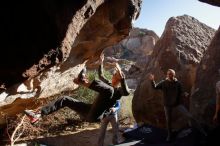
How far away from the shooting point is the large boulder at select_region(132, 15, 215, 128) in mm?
11797

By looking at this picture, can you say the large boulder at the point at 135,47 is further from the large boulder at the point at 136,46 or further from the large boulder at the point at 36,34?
the large boulder at the point at 36,34

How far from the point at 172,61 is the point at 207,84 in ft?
8.43

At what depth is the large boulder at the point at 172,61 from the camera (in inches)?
464

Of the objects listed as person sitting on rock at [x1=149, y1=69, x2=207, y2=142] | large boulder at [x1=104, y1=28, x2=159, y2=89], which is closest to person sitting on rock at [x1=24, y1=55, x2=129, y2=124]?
person sitting on rock at [x1=149, y1=69, x2=207, y2=142]

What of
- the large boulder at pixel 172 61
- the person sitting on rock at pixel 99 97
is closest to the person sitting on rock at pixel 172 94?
the person sitting on rock at pixel 99 97

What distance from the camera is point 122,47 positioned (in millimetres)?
39312

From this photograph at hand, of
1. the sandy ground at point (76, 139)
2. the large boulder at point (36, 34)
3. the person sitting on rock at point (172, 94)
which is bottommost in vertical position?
the sandy ground at point (76, 139)

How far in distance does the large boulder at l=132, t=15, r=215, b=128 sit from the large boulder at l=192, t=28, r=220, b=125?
1.26m

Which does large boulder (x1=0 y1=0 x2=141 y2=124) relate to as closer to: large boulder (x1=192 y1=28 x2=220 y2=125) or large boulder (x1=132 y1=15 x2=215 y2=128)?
large boulder (x1=192 y1=28 x2=220 y2=125)

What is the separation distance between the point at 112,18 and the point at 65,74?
238 centimetres

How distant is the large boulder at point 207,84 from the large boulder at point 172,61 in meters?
1.26

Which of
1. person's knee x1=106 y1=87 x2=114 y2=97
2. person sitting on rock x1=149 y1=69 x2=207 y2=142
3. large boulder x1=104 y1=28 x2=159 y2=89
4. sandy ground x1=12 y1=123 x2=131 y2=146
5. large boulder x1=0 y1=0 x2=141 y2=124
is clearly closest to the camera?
large boulder x1=0 y1=0 x2=141 y2=124

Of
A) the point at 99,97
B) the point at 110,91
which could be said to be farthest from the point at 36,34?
the point at 99,97

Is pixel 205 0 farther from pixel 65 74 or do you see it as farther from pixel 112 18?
pixel 65 74
